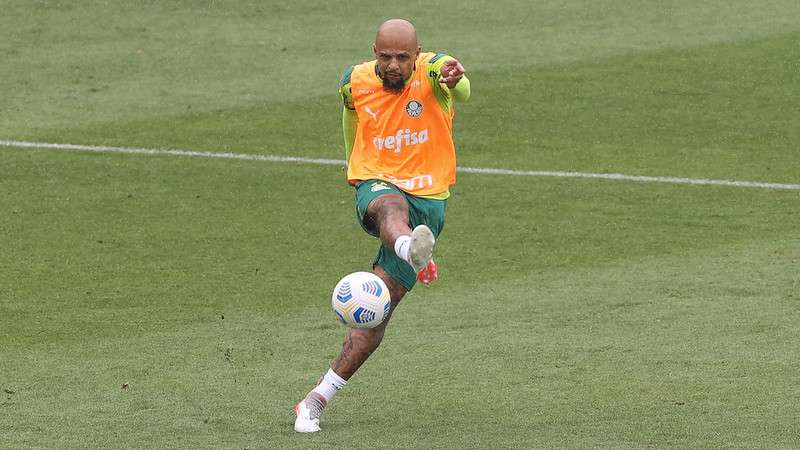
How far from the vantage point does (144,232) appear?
43.5ft

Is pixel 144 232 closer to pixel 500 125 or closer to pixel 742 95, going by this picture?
pixel 500 125

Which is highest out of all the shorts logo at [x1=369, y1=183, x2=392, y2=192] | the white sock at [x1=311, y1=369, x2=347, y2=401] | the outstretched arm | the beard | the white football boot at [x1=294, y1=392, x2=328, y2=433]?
the beard

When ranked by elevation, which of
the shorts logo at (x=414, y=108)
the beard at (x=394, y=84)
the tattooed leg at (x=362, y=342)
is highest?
the beard at (x=394, y=84)

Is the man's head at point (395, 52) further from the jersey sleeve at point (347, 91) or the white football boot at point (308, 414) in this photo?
the white football boot at point (308, 414)

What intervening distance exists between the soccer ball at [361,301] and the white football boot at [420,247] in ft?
0.77

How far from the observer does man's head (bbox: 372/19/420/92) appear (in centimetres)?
841

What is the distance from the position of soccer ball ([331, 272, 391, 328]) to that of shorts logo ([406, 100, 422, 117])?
108 centimetres

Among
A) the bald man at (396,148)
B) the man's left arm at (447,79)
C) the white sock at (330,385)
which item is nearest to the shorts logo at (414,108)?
the bald man at (396,148)

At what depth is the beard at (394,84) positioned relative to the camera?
858cm

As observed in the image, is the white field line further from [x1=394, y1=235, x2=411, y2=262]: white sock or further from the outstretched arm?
[x1=394, y1=235, x2=411, y2=262]: white sock

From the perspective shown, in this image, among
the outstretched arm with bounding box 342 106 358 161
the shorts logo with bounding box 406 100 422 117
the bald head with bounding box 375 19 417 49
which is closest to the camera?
the bald head with bounding box 375 19 417 49

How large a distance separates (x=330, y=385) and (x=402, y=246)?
0.97 metres

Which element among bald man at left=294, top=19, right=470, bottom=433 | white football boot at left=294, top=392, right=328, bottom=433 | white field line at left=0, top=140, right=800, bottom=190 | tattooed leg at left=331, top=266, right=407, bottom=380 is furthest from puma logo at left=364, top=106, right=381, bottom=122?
white field line at left=0, top=140, right=800, bottom=190

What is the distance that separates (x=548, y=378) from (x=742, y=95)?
995 centimetres
